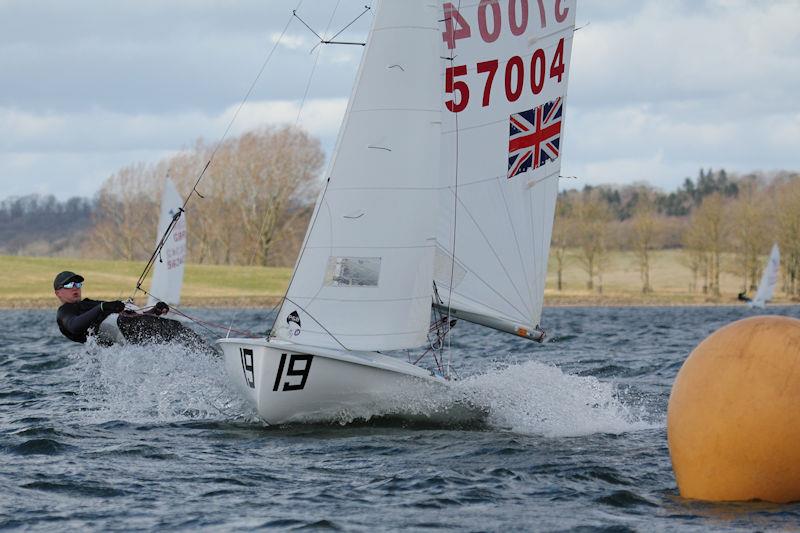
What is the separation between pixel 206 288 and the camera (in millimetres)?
65000

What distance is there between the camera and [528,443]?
10.7m

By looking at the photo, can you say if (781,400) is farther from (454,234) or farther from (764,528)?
(454,234)

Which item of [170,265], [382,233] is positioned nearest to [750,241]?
[170,265]

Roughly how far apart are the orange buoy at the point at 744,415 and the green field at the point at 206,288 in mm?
47743

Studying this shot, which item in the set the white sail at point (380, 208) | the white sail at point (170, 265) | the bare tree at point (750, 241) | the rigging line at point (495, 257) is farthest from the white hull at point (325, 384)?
the bare tree at point (750, 241)

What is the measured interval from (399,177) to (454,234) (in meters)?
1.46

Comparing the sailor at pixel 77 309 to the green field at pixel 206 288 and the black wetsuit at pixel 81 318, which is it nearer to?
the black wetsuit at pixel 81 318

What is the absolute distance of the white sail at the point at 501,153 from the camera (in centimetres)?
1275

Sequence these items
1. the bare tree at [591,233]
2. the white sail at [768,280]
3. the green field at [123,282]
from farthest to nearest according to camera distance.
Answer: the bare tree at [591,233] → the green field at [123,282] → the white sail at [768,280]

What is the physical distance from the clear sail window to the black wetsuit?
141 inches

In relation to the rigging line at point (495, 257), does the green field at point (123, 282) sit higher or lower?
lower

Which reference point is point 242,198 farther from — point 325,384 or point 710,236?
point 325,384

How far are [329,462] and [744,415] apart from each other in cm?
357

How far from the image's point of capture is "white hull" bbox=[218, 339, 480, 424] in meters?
10.9
